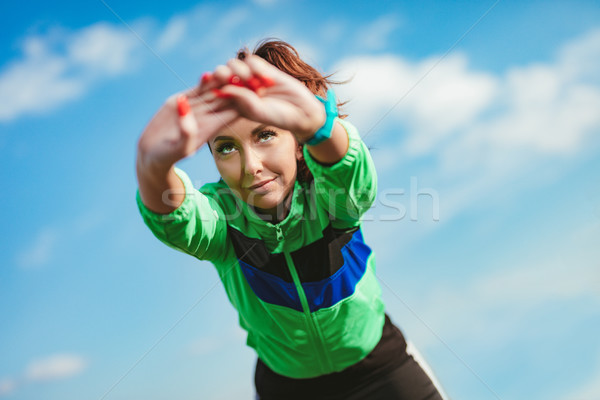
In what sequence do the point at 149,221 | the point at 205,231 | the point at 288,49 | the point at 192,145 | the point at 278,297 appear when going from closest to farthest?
the point at 192,145 → the point at 149,221 → the point at 205,231 → the point at 278,297 → the point at 288,49

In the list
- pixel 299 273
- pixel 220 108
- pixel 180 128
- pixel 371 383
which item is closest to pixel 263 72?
pixel 220 108

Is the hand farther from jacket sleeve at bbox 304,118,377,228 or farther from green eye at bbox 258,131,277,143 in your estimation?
green eye at bbox 258,131,277,143

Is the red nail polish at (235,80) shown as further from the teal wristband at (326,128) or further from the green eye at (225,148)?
the green eye at (225,148)

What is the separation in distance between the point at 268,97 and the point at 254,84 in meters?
0.05

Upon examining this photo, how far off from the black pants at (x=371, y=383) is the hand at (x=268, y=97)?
1.09 meters

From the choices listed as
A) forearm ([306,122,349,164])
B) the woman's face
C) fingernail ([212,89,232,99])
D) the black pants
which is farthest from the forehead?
the black pants

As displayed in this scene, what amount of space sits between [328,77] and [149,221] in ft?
3.93

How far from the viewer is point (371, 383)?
198 centimetres

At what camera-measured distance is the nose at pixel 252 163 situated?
1668 millimetres

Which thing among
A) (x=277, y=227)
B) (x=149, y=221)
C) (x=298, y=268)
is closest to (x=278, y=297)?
(x=298, y=268)

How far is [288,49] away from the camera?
7.13ft

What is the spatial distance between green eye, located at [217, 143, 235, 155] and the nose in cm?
7

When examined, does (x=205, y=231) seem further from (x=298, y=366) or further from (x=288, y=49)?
(x=288, y=49)

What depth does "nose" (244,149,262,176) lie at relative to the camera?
167 cm
